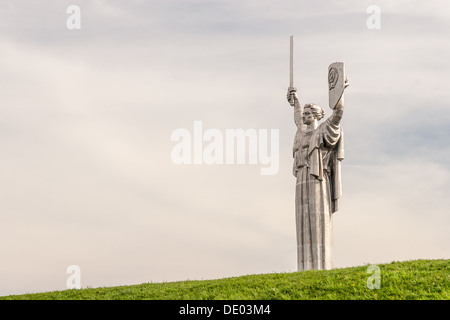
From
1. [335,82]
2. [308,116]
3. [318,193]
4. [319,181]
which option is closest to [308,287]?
[318,193]

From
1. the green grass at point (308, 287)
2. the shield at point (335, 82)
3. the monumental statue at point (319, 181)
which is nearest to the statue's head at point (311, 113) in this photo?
the monumental statue at point (319, 181)

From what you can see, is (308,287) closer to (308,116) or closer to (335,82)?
(335,82)

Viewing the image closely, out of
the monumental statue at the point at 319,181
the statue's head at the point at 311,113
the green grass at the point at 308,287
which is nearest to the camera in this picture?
the green grass at the point at 308,287

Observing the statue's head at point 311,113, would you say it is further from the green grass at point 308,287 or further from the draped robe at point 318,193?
the green grass at point 308,287

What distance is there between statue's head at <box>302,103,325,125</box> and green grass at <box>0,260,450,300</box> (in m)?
5.07

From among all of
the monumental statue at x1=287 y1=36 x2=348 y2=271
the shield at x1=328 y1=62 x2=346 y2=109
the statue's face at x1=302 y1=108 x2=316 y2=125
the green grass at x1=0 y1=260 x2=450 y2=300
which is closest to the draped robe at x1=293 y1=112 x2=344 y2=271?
the monumental statue at x1=287 y1=36 x2=348 y2=271

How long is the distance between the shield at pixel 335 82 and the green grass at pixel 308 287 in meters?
4.65

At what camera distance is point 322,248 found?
1845cm

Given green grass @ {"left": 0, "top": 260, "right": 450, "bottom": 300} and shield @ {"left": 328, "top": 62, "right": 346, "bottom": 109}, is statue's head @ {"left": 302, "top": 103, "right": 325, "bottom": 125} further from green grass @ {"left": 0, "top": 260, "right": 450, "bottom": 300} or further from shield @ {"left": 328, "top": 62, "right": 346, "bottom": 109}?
green grass @ {"left": 0, "top": 260, "right": 450, "bottom": 300}

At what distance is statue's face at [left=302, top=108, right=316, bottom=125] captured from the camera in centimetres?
1938

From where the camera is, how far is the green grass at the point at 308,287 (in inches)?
539

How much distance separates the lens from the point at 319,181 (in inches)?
740
